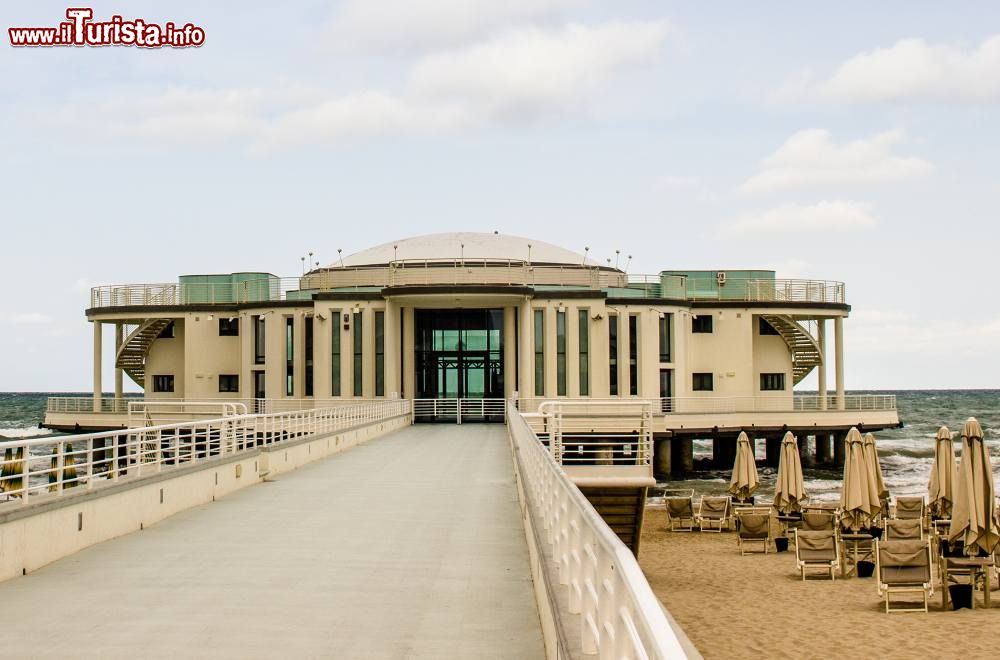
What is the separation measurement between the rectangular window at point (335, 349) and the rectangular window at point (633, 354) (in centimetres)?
1267

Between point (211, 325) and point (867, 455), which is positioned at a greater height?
point (211, 325)

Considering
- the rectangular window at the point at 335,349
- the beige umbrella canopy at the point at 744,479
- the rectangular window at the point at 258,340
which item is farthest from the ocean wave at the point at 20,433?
the beige umbrella canopy at the point at 744,479

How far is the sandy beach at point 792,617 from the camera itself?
1533 centimetres

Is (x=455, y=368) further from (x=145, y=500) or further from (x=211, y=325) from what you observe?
(x=145, y=500)

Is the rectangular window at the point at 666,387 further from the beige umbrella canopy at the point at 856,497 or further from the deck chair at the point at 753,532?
the beige umbrella canopy at the point at 856,497

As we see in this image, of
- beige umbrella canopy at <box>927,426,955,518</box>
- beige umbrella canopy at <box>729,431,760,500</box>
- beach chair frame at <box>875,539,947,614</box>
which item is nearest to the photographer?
beach chair frame at <box>875,539,947,614</box>

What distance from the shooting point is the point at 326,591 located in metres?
9.42

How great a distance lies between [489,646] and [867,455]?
18.0 meters

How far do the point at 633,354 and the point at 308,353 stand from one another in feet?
47.2

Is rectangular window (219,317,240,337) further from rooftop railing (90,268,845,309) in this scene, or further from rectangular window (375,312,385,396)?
rectangular window (375,312,385,396)

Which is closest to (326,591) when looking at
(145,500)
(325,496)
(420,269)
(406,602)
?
(406,602)

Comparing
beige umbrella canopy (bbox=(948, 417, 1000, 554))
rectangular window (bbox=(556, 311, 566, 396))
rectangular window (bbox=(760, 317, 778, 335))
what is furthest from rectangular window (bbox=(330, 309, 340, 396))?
beige umbrella canopy (bbox=(948, 417, 1000, 554))

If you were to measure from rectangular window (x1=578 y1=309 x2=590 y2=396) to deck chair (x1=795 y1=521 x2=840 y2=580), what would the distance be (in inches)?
936

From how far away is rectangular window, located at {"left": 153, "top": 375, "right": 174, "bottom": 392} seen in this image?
177ft
